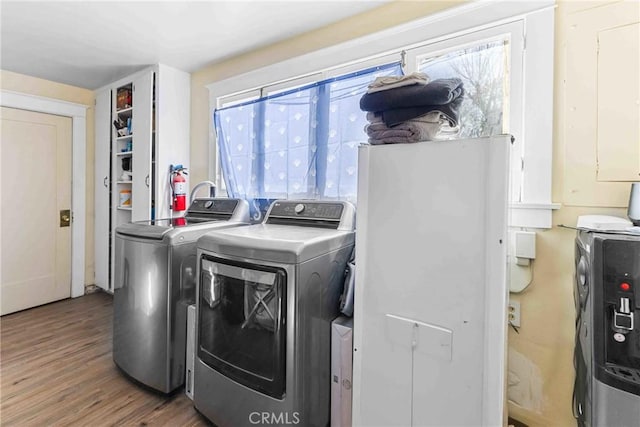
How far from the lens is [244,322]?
1.50 metres

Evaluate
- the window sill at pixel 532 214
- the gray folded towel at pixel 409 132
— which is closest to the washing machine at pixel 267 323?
the gray folded towel at pixel 409 132

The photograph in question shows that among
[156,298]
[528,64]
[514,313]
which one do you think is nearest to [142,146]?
[156,298]

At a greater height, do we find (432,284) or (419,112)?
(419,112)

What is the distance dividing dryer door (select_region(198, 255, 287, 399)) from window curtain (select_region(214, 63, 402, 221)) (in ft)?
2.90

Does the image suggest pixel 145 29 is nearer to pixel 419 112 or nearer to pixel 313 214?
pixel 313 214

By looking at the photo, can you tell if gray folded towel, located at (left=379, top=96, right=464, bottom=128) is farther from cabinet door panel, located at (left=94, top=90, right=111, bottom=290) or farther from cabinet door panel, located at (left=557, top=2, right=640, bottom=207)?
cabinet door panel, located at (left=94, top=90, right=111, bottom=290)

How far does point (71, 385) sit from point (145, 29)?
2436 millimetres

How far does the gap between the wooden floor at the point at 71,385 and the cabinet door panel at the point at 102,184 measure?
82cm

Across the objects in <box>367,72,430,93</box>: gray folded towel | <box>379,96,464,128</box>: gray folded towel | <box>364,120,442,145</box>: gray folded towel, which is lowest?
<box>364,120,442,145</box>: gray folded towel

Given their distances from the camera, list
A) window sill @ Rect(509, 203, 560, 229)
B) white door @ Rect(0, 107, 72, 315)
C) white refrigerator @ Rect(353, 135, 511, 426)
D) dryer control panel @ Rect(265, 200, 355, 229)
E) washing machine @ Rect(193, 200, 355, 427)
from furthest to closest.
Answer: white door @ Rect(0, 107, 72, 315), dryer control panel @ Rect(265, 200, 355, 229), window sill @ Rect(509, 203, 560, 229), washing machine @ Rect(193, 200, 355, 427), white refrigerator @ Rect(353, 135, 511, 426)

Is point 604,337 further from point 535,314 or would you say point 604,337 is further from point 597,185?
point 597,185

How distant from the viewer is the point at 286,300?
1.34 metres

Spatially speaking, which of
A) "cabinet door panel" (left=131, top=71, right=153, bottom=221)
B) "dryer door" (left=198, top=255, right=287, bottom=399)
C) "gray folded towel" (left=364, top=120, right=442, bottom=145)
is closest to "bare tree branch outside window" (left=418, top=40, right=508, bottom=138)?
"gray folded towel" (left=364, top=120, right=442, bottom=145)

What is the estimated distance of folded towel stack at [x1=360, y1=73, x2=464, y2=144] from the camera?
1.25 metres
